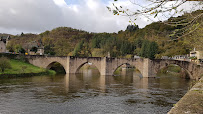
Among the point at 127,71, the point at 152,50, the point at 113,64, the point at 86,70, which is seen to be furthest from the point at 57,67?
the point at 152,50

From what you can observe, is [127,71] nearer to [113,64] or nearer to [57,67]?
[113,64]

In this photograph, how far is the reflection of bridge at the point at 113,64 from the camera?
35688 millimetres

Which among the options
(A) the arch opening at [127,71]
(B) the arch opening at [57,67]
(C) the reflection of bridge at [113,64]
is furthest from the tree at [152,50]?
(B) the arch opening at [57,67]

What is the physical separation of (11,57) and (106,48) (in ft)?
114

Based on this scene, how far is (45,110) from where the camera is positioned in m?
12.5

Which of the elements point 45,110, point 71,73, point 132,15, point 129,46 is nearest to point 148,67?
point 71,73

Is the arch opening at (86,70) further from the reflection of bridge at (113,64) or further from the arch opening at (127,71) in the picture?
the arch opening at (127,71)

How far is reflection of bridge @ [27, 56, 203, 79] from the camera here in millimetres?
35688

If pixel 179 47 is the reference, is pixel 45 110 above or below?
below

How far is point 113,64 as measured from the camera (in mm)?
38312

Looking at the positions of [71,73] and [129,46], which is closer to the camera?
[71,73]

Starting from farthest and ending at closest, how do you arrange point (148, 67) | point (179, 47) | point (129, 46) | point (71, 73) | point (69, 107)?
point (129, 46), point (179, 47), point (71, 73), point (148, 67), point (69, 107)

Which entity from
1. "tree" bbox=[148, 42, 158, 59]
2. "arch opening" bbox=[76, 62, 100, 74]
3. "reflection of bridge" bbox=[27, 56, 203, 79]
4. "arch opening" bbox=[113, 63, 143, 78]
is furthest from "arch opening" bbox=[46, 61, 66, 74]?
"tree" bbox=[148, 42, 158, 59]

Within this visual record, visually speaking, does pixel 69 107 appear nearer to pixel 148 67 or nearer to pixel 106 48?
pixel 148 67
